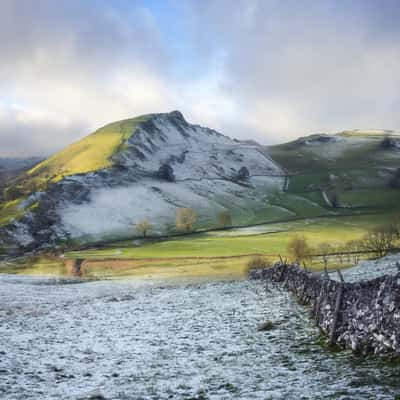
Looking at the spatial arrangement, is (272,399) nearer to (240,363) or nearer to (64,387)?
(240,363)

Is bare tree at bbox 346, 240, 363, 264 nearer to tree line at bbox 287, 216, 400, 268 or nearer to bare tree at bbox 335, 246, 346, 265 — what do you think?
tree line at bbox 287, 216, 400, 268

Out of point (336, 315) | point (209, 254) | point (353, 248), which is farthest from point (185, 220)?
point (336, 315)

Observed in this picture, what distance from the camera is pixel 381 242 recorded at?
3388 inches

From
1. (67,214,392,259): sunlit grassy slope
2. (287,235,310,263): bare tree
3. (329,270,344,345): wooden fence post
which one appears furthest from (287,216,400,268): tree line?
(329,270,344,345): wooden fence post

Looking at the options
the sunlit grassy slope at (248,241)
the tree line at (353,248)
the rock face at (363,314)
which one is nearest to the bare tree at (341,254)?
the tree line at (353,248)

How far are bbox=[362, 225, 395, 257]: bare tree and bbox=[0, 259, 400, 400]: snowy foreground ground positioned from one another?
53.6 metres

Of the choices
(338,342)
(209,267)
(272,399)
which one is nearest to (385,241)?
(209,267)

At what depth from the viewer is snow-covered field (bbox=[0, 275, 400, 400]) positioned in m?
14.0

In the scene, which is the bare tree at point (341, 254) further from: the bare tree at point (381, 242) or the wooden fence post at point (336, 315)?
the wooden fence post at point (336, 315)

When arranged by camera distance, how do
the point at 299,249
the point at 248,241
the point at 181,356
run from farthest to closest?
the point at 248,241 → the point at 299,249 → the point at 181,356

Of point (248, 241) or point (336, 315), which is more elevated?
point (336, 315)

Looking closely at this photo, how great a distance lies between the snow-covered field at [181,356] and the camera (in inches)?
552

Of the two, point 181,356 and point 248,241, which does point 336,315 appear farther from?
point 248,241

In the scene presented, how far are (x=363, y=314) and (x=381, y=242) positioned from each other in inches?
3002
